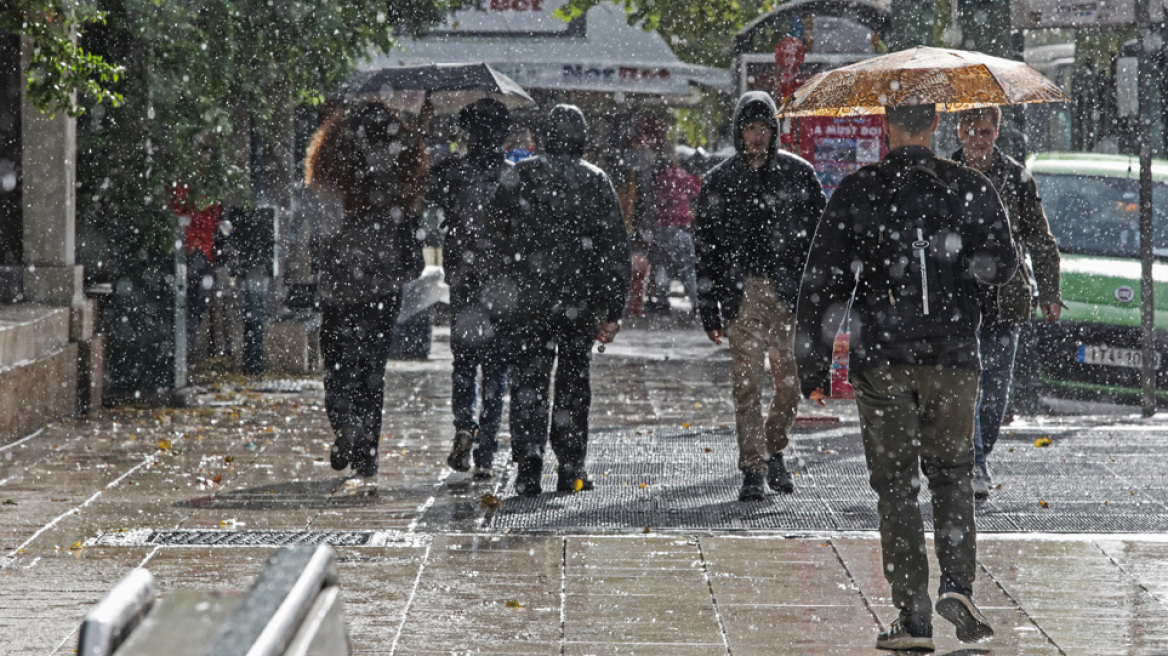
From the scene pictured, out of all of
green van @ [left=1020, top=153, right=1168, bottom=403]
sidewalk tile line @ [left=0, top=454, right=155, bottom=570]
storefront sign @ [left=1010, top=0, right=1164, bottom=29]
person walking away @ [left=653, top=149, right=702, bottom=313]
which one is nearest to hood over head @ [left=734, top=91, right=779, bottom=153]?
sidewalk tile line @ [left=0, top=454, right=155, bottom=570]

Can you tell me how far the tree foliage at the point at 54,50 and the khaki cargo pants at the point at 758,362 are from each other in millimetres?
3777

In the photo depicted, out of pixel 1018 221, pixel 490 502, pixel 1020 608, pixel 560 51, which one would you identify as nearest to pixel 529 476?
pixel 490 502

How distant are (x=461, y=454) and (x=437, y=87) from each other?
7117 mm

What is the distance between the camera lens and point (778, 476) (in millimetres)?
7789

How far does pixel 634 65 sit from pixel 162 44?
37.0ft

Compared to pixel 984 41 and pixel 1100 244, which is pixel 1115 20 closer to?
pixel 984 41

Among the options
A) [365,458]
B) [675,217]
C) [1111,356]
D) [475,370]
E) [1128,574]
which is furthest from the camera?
[675,217]

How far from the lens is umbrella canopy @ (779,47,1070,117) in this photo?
570 centimetres

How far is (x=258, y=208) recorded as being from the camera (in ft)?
43.7

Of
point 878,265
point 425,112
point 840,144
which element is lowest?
point 878,265

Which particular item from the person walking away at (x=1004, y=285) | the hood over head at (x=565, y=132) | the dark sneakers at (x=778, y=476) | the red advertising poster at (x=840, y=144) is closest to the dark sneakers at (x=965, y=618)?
the person walking away at (x=1004, y=285)

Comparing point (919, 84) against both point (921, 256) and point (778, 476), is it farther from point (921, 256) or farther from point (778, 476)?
point (778, 476)

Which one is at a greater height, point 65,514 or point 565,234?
point 565,234

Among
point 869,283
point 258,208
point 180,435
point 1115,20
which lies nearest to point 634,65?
point 258,208
